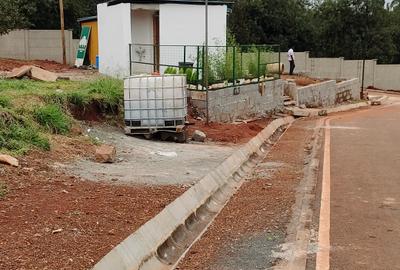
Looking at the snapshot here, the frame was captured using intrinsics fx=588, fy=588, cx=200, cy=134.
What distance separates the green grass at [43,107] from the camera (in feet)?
31.1

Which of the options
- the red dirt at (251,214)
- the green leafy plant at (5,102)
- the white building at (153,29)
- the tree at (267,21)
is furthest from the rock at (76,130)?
the tree at (267,21)

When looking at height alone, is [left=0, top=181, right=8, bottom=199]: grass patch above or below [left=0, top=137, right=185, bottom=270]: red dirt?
above

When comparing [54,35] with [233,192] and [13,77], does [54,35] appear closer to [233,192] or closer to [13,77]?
[13,77]

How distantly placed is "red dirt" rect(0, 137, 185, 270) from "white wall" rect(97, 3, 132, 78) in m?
13.1

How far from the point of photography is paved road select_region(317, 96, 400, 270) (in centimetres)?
605

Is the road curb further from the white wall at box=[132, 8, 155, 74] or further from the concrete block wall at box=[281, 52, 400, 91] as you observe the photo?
the concrete block wall at box=[281, 52, 400, 91]

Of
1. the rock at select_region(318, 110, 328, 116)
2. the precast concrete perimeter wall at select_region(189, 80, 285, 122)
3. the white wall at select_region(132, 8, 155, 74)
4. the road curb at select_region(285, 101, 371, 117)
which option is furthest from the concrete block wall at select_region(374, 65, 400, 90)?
the white wall at select_region(132, 8, 155, 74)

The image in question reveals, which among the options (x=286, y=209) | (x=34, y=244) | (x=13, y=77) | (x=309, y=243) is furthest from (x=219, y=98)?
(x=34, y=244)

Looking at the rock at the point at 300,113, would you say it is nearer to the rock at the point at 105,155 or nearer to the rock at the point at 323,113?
the rock at the point at 323,113

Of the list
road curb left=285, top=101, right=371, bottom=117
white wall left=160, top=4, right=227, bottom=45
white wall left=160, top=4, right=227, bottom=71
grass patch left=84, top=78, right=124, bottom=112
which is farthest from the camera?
road curb left=285, top=101, right=371, bottom=117

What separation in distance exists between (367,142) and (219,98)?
470 cm

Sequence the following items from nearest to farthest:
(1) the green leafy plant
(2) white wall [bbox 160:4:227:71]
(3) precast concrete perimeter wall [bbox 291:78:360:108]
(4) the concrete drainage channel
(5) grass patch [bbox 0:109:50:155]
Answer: (4) the concrete drainage channel, (5) grass patch [bbox 0:109:50:155], (1) the green leafy plant, (2) white wall [bbox 160:4:227:71], (3) precast concrete perimeter wall [bbox 291:78:360:108]

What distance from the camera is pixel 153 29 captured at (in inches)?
918

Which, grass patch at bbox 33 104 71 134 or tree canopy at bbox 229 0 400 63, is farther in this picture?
tree canopy at bbox 229 0 400 63
